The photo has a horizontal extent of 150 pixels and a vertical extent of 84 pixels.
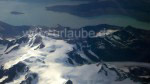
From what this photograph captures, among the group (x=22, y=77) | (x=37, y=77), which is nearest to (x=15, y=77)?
(x=22, y=77)

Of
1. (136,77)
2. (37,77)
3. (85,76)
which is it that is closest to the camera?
(37,77)

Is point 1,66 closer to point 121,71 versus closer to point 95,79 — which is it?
point 95,79

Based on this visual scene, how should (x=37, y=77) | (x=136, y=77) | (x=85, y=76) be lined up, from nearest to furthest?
1. (x=37, y=77)
2. (x=85, y=76)
3. (x=136, y=77)

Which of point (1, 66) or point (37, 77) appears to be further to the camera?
point (1, 66)

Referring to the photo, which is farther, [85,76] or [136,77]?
[136,77]

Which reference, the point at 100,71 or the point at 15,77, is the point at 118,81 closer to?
the point at 100,71

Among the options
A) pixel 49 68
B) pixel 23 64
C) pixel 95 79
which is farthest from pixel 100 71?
pixel 23 64

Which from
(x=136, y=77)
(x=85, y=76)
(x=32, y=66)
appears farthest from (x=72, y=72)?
(x=136, y=77)
